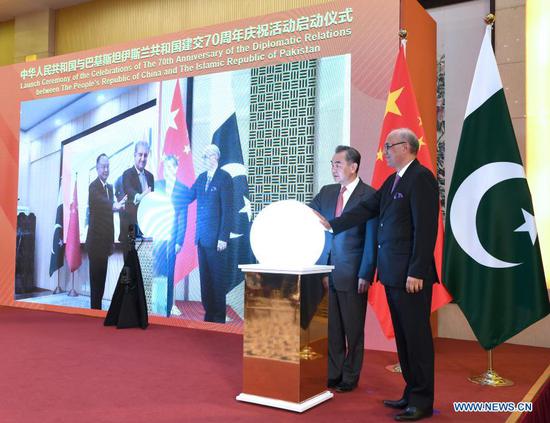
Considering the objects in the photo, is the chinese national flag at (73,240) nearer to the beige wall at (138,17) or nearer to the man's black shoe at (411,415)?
the beige wall at (138,17)

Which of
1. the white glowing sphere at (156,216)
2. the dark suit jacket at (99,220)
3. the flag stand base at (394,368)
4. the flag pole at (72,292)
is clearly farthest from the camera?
A: the flag pole at (72,292)

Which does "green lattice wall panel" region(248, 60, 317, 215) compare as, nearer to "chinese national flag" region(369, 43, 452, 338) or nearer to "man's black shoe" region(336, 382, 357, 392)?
"chinese national flag" region(369, 43, 452, 338)

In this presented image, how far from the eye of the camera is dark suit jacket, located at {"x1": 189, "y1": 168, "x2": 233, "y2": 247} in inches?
215

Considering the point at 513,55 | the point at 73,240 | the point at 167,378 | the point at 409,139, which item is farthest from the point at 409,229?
the point at 73,240

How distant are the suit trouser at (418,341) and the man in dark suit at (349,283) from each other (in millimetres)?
563

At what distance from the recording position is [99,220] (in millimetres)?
6359

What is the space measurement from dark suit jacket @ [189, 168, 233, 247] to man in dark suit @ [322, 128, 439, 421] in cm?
271

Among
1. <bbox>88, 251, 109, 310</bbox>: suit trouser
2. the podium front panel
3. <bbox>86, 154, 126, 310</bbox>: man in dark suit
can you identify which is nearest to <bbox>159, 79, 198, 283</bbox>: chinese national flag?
<bbox>86, 154, 126, 310</bbox>: man in dark suit

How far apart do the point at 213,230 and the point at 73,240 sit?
203cm

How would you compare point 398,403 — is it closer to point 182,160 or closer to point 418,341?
point 418,341

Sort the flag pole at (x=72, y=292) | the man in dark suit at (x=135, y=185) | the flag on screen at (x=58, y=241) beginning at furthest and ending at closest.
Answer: the flag on screen at (x=58, y=241)
the flag pole at (x=72, y=292)
the man in dark suit at (x=135, y=185)

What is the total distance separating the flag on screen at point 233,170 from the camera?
5.36 metres

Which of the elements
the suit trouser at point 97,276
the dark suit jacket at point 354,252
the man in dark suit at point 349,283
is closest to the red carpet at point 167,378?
the man in dark suit at point 349,283

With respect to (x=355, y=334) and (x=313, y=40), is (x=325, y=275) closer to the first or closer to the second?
(x=355, y=334)
